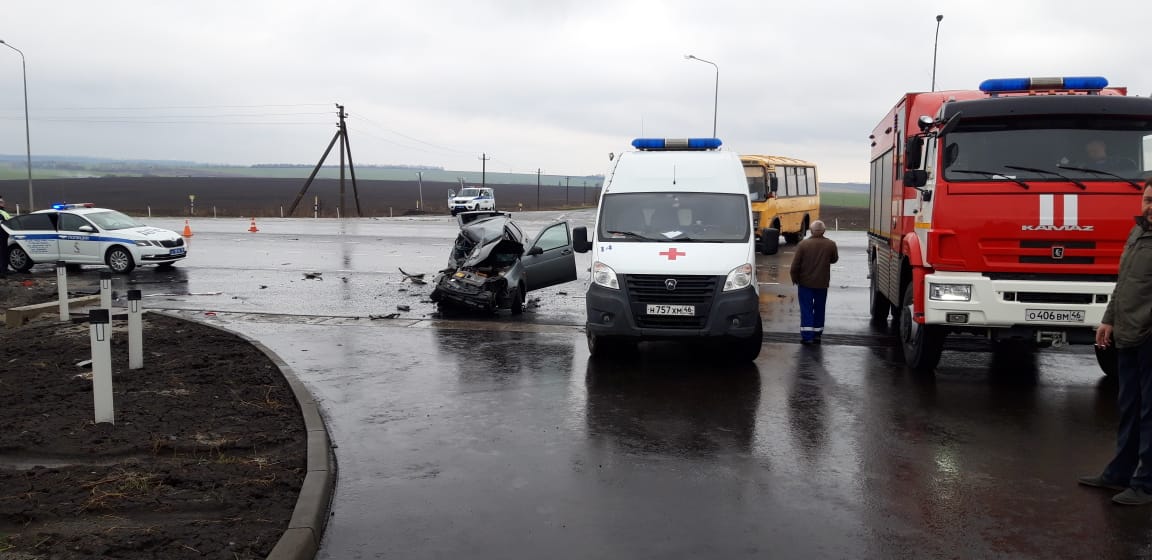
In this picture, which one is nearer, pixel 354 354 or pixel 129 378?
pixel 129 378

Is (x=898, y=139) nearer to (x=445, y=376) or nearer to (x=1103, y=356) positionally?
(x=1103, y=356)

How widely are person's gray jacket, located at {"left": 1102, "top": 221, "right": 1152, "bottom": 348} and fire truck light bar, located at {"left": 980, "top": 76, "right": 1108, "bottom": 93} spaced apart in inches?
169

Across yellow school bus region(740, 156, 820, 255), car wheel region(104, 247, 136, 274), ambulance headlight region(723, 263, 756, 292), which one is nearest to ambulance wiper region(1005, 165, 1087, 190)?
ambulance headlight region(723, 263, 756, 292)

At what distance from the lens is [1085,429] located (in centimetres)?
733

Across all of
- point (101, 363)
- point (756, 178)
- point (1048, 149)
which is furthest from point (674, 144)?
point (756, 178)

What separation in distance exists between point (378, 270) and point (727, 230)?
40.4ft

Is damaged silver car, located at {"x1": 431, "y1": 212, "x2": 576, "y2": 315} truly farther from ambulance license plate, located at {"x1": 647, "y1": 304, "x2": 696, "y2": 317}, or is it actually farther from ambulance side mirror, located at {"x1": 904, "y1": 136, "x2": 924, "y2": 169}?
ambulance side mirror, located at {"x1": 904, "y1": 136, "x2": 924, "y2": 169}

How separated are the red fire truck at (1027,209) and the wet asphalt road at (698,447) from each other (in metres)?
0.89

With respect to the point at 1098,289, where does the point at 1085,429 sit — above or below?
below

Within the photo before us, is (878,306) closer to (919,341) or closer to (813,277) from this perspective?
(813,277)

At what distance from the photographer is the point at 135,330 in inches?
348

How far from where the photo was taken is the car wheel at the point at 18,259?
19984mm

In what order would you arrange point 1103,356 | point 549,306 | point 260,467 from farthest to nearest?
point 549,306 < point 1103,356 < point 260,467

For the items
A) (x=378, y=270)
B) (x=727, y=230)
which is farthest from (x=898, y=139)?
(x=378, y=270)
